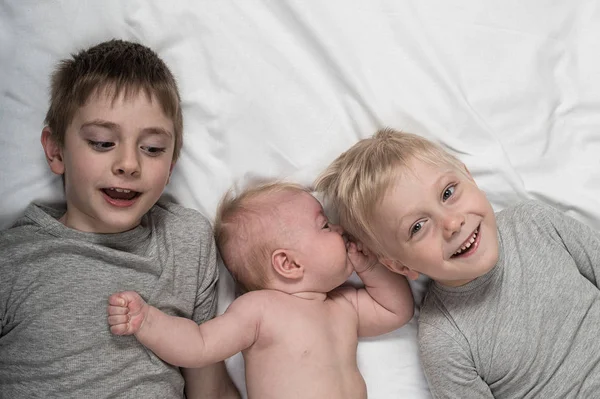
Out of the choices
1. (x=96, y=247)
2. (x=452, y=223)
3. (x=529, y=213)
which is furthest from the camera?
(x=529, y=213)

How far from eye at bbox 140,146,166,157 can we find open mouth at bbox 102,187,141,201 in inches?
3.4

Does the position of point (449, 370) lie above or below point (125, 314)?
below

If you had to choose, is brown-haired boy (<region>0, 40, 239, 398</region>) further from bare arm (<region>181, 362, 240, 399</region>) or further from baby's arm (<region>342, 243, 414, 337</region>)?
baby's arm (<region>342, 243, 414, 337</region>)

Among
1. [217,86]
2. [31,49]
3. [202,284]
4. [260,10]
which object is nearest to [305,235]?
[202,284]

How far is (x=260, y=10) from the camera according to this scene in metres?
1.60

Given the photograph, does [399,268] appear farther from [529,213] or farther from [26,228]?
[26,228]

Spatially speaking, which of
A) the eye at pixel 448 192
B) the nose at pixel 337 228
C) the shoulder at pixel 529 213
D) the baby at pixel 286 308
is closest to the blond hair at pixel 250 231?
the baby at pixel 286 308

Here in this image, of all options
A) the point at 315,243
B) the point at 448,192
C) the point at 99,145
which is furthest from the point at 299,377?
the point at 99,145

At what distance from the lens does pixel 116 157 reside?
1363mm

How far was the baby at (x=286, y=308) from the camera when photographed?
1406 millimetres

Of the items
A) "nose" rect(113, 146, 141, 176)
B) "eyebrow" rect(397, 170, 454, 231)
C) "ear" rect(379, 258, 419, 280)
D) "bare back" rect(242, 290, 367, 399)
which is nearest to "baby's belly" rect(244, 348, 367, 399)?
"bare back" rect(242, 290, 367, 399)

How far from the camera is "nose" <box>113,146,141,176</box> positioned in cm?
135

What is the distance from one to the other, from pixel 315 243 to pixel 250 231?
5.6 inches

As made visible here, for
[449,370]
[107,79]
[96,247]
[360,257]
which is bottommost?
[449,370]
